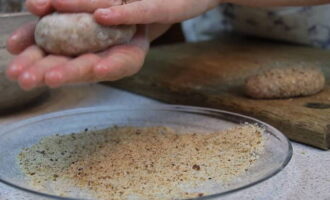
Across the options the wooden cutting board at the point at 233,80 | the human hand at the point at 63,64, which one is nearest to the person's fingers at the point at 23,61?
the human hand at the point at 63,64

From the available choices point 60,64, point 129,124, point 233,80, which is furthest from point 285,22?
point 60,64

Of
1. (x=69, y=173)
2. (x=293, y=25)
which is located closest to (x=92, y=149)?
(x=69, y=173)

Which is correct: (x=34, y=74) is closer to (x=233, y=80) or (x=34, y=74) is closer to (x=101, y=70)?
(x=101, y=70)

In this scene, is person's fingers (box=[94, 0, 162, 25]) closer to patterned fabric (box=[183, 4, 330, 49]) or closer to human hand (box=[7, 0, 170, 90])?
human hand (box=[7, 0, 170, 90])

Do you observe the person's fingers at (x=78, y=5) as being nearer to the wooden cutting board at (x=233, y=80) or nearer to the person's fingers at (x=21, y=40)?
the person's fingers at (x=21, y=40)

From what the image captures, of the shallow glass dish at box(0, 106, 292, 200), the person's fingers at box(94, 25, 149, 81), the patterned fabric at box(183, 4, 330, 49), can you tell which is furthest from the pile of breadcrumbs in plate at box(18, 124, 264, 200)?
the patterned fabric at box(183, 4, 330, 49)
